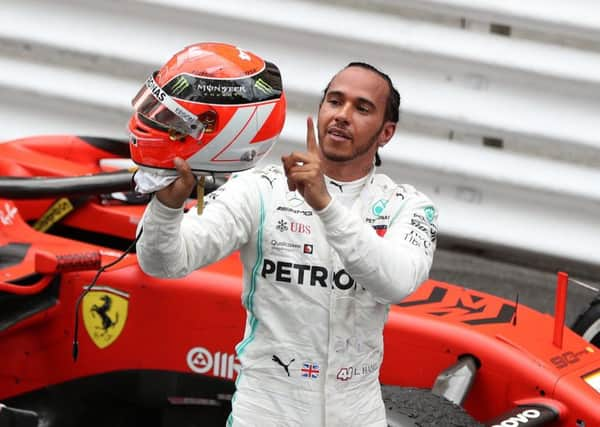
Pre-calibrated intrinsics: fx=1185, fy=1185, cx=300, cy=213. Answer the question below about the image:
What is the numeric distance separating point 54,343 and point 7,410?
67 cm

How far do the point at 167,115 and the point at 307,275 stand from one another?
56 centimetres

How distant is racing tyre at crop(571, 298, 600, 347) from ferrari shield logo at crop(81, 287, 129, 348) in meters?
1.64

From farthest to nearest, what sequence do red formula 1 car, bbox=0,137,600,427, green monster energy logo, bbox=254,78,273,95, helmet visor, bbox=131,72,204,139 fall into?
red formula 1 car, bbox=0,137,600,427
green monster energy logo, bbox=254,78,273,95
helmet visor, bbox=131,72,204,139

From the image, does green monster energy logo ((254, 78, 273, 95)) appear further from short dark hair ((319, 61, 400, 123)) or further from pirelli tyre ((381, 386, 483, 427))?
pirelli tyre ((381, 386, 483, 427))

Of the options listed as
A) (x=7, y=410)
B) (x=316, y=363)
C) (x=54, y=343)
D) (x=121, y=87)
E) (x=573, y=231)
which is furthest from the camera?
(x=121, y=87)

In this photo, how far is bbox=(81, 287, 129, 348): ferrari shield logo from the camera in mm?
3852

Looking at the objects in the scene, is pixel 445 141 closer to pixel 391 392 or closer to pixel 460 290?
pixel 460 290

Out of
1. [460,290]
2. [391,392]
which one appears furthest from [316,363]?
[460,290]

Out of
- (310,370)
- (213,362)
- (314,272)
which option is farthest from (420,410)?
(213,362)

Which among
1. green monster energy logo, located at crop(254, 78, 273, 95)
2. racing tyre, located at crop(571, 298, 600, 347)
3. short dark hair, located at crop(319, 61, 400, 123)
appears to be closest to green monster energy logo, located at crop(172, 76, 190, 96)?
green monster energy logo, located at crop(254, 78, 273, 95)

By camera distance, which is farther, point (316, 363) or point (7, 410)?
point (7, 410)

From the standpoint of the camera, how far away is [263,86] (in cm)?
273

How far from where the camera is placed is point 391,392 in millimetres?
3387

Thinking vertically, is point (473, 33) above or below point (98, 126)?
above
